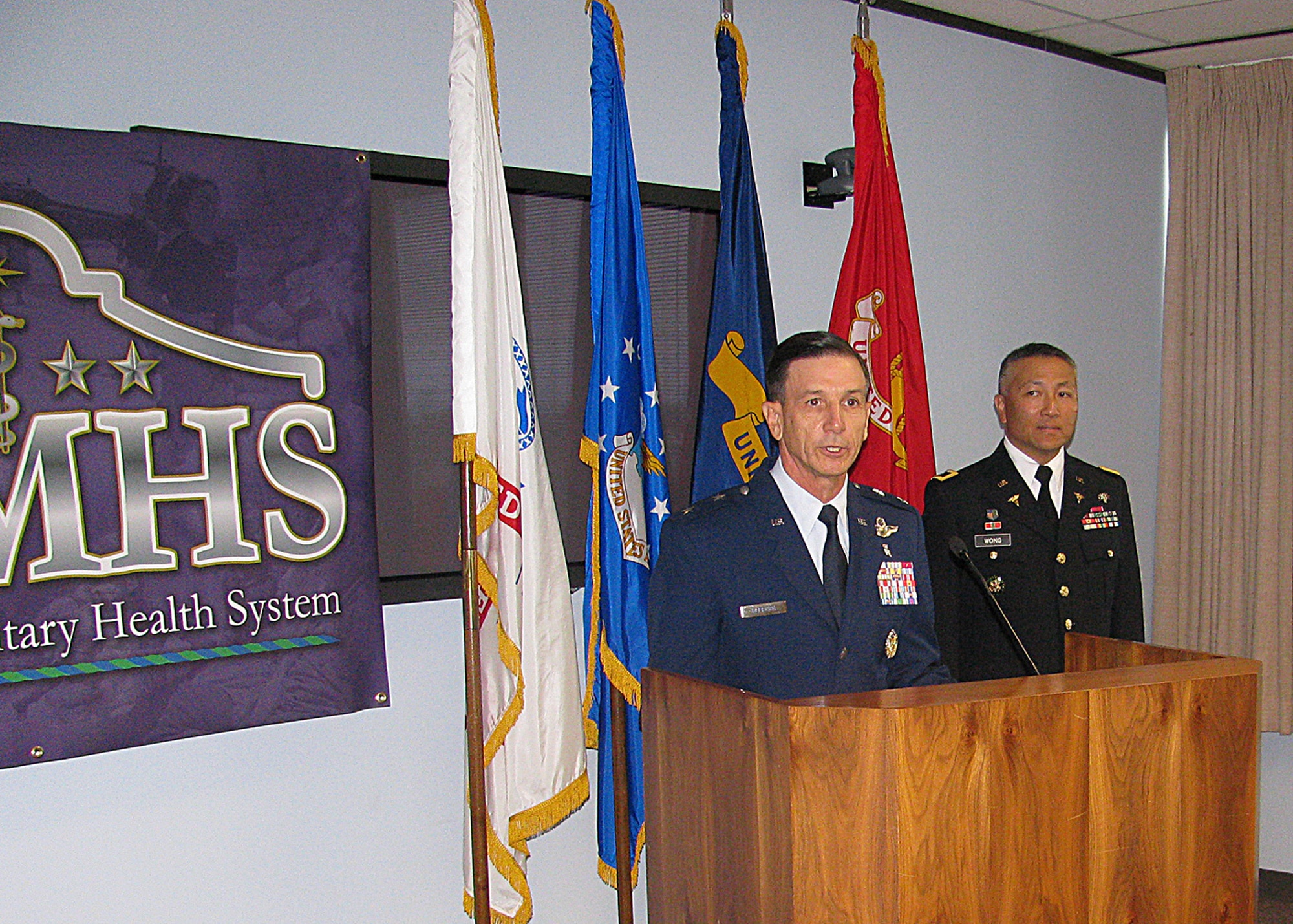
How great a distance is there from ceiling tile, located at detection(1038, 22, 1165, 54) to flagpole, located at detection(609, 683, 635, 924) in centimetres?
269

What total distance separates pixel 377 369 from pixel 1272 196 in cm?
315

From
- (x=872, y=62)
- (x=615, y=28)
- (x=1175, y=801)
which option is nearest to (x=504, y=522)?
(x=615, y=28)

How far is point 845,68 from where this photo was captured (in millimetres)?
3518

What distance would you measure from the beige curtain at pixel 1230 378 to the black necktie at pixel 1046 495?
5.10 ft

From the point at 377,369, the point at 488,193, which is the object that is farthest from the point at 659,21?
the point at 377,369

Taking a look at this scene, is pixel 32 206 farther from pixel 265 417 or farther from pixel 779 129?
pixel 779 129

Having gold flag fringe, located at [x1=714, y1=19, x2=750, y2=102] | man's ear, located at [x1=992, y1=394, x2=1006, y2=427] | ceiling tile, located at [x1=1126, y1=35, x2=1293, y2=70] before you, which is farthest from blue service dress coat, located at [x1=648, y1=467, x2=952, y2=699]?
ceiling tile, located at [x1=1126, y1=35, x2=1293, y2=70]

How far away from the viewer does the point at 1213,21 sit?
149 inches

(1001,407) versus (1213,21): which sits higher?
(1213,21)

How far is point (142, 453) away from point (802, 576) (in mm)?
1244

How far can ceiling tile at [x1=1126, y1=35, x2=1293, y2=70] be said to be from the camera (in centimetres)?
397

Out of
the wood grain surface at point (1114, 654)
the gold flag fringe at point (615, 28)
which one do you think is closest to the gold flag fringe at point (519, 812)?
the gold flag fringe at point (615, 28)

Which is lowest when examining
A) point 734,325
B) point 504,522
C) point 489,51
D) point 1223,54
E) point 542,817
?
point 542,817

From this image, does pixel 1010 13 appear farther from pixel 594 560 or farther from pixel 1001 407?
pixel 594 560
